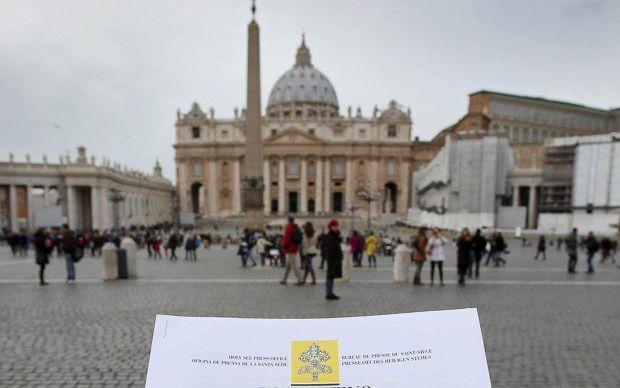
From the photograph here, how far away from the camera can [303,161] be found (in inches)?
2377

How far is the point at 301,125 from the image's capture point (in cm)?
6238

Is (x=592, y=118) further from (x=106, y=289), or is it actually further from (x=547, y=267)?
(x=106, y=289)

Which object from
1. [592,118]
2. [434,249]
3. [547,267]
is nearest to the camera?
[434,249]

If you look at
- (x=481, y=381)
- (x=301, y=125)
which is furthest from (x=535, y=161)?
(x=481, y=381)

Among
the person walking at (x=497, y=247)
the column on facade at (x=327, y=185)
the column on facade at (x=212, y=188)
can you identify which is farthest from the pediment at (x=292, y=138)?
the person walking at (x=497, y=247)

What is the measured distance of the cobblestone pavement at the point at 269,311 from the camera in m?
3.92

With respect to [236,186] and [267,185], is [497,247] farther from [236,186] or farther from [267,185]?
[236,186]

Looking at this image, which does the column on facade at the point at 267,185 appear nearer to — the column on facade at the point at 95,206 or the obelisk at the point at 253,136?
the column on facade at the point at 95,206

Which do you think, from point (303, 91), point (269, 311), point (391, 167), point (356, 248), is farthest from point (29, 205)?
point (303, 91)

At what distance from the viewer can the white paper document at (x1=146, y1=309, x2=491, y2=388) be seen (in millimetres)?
1037

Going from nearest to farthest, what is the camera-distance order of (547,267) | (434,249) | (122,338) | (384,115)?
(122,338) → (434,249) → (547,267) → (384,115)

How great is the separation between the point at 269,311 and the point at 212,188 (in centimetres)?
5759

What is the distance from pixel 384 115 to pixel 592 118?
39.5 meters

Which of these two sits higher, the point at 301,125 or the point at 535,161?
the point at 301,125
